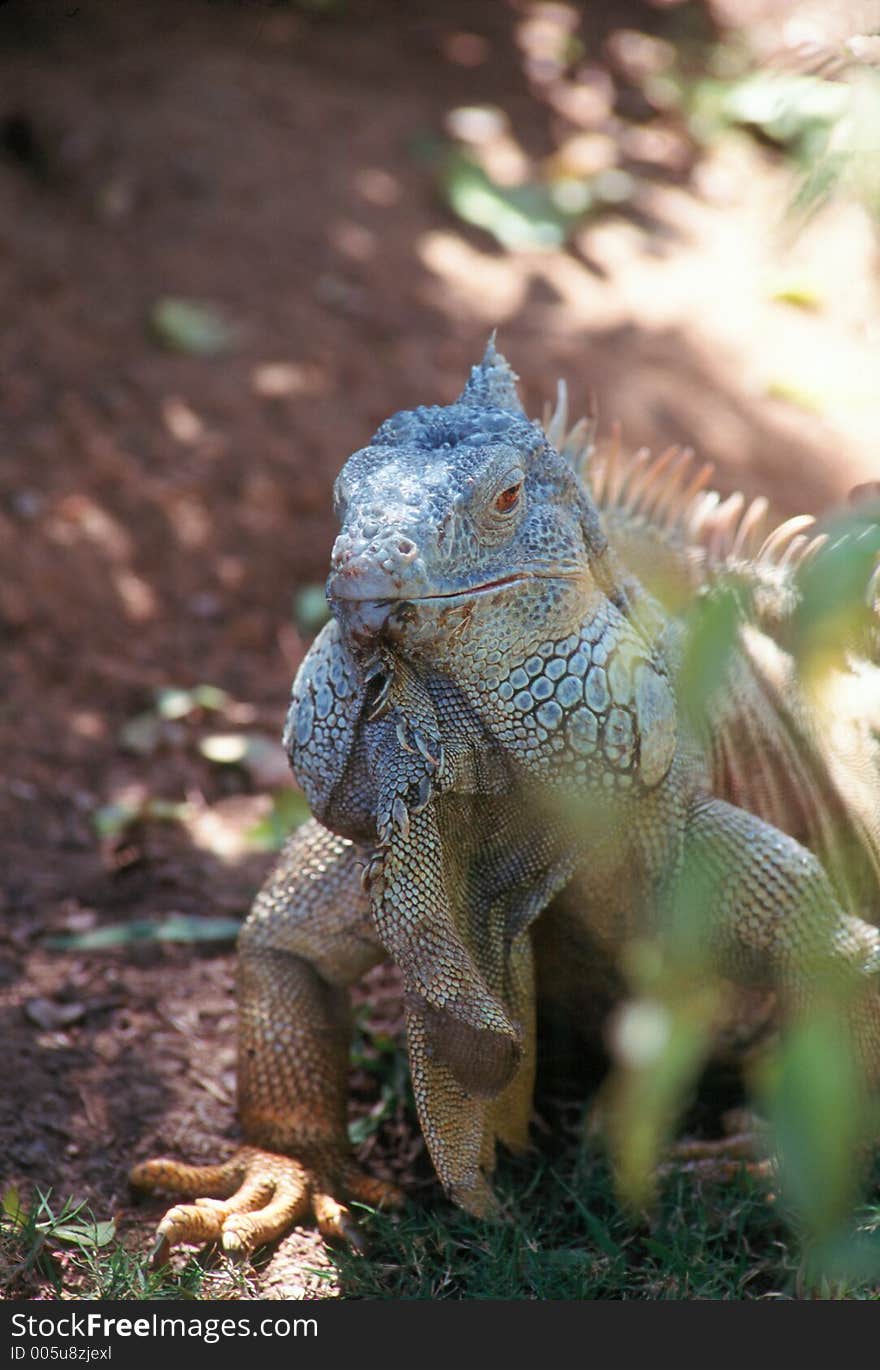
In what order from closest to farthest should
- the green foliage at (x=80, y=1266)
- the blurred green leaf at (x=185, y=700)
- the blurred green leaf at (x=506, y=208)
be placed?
the green foliage at (x=80, y=1266), the blurred green leaf at (x=185, y=700), the blurred green leaf at (x=506, y=208)

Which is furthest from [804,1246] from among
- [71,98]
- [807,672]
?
[71,98]

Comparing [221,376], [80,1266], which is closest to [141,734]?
[221,376]

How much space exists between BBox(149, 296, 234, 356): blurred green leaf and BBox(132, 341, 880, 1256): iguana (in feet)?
13.2

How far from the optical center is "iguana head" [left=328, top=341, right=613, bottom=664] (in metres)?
2.82

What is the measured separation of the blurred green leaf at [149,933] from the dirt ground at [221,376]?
4 cm

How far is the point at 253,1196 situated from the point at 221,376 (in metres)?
4.72

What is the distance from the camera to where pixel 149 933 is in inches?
191

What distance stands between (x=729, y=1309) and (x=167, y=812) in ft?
9.48

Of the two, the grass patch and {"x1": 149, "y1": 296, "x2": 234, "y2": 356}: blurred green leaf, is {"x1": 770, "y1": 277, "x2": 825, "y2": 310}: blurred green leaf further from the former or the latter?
the grass patch

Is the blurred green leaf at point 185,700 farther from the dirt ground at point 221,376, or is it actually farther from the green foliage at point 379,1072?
the green foliage at point 379,1072

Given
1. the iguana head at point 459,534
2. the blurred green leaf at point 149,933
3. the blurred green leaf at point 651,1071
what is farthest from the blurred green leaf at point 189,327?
the blurred green leaf at point 651,1071

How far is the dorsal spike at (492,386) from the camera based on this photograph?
3441 millimetres

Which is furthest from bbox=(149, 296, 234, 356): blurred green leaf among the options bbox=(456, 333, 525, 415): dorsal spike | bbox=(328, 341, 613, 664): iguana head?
bbox=(328, 341, 613, 664): iguana head

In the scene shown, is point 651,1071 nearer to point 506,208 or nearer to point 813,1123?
point 813,1123
